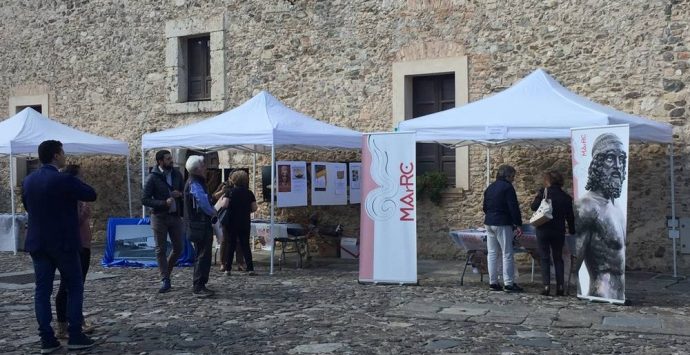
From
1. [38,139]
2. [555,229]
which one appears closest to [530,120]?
[555,229]

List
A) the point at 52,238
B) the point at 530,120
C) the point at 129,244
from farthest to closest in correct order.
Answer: the point at 129,244, the point at 530,120, the point at 52,238

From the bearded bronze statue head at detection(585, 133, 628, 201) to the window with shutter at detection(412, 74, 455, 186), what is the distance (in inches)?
151

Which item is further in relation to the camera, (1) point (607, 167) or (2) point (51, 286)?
(1) point (607, 167)

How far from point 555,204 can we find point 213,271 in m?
4.56

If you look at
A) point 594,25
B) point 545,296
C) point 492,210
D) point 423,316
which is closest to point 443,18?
point 594,25

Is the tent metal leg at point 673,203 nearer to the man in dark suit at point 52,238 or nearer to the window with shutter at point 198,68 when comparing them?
the man in dark suit at point 52,238

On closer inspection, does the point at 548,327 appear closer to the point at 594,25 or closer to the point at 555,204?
the point at 555,204

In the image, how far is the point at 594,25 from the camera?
A: 10055mm

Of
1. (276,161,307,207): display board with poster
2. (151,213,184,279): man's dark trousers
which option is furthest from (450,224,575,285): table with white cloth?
(151,213,184,279): man's dark trousers

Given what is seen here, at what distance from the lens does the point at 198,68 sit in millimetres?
13766

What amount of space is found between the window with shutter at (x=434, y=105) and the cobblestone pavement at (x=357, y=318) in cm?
256

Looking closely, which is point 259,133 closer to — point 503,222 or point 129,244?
point 129,244

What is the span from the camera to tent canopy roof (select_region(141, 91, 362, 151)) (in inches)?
371

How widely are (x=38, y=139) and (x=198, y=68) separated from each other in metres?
3.06
